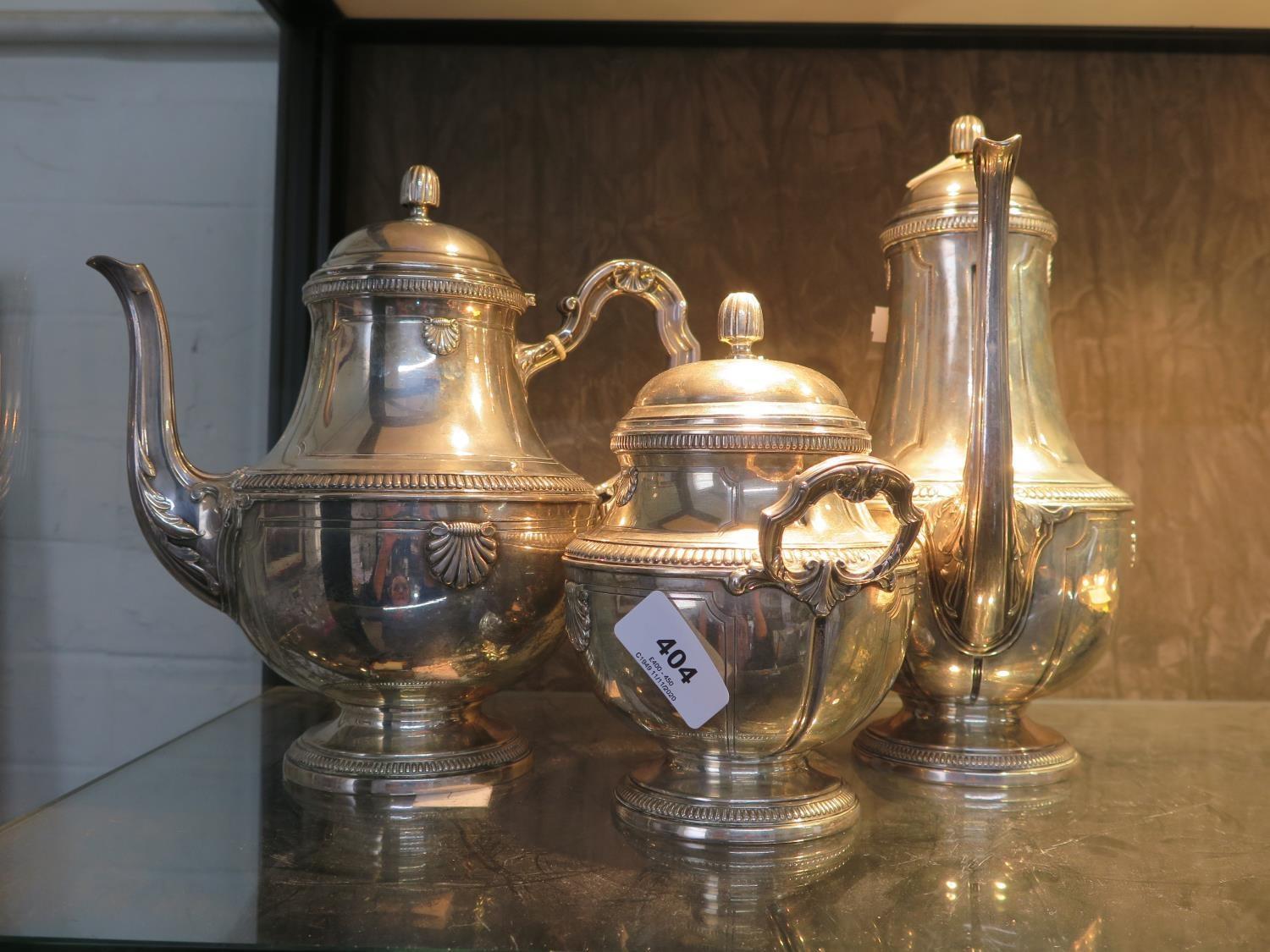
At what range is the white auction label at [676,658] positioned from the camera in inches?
24.9

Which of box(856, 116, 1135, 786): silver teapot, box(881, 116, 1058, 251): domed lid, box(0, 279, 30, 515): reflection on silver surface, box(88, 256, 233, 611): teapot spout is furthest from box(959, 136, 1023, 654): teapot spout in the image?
box(0, 279, 30, 515): reflection on silver surface

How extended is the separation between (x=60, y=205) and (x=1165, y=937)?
0.81 m

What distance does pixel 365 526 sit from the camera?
716mm

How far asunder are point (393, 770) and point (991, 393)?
46 cm

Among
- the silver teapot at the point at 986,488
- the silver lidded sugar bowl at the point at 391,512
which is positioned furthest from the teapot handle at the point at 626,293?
the silver teapot at the point at 986,488

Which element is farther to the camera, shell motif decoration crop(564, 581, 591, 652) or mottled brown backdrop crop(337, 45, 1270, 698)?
mottled brown backdrop crop(337, 45, 1270, 698)

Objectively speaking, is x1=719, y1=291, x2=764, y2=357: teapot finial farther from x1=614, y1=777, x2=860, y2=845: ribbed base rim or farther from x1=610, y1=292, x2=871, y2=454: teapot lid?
x1=614, y1=777, x2=860, y2=845: ribbed base rim

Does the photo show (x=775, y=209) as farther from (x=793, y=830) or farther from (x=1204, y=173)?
(x=793, y=830)

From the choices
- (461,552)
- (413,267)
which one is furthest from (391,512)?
(413,267)

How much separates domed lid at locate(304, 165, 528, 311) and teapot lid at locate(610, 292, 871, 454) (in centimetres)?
17

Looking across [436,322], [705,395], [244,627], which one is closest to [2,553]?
[244,627]

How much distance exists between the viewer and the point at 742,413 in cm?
67

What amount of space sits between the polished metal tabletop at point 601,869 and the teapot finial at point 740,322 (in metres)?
0.31

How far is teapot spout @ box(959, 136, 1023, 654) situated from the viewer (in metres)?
0.69
